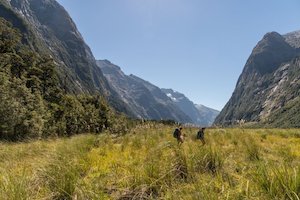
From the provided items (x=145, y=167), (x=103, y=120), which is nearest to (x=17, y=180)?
(x=145, y=167)

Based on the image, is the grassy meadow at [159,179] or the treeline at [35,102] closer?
the grassy meadow at [159,179]

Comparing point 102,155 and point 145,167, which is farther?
point 102,155

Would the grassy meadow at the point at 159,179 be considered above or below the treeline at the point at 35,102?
below

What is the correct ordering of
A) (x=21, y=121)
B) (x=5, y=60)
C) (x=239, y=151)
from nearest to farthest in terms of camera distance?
(x=239, y=151) → (x=21, y=121) → (x=5, y=60)

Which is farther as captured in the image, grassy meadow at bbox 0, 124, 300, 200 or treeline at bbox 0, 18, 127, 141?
treeline at bbox 0, 18, 127, 141

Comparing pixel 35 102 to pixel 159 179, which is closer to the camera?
pixel 159 179

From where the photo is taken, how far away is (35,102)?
183 ft

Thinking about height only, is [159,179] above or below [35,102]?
below

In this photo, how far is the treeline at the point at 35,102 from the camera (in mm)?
42188

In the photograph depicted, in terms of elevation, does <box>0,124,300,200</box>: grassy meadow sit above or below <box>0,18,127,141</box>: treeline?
below

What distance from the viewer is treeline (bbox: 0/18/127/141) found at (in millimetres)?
42188

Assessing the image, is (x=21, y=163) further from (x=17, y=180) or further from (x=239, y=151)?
(x=239, y=151)

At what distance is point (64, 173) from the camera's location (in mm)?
6004

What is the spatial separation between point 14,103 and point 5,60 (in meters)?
23.7
